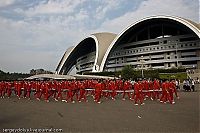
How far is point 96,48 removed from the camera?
7881cm

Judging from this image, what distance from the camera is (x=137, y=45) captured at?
242 feet

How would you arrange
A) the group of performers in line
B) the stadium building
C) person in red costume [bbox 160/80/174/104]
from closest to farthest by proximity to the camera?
1. person in red costume [bbox 160/80/174/104]
2. the group of performers in line
3. the stadium building

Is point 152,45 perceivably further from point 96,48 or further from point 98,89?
point 98,89

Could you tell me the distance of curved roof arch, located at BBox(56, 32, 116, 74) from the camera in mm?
76575

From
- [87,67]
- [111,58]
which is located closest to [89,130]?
[111,58]

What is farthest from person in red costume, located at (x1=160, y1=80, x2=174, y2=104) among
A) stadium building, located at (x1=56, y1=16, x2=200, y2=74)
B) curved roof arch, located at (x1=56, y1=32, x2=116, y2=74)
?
curved roof arch, located at (x1=56, y1=32, x2=116, y2=74)

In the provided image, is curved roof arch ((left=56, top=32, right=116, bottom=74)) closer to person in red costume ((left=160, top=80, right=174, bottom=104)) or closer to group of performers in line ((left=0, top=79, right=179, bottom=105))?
group of performers in line ((left=0, top=79, right=179, bottom=105))

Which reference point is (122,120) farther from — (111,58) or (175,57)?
(111,58)

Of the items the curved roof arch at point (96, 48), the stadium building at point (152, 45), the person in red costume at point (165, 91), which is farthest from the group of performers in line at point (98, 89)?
the curved roof arch at point (96, 48)

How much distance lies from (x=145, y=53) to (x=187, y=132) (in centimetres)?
6494

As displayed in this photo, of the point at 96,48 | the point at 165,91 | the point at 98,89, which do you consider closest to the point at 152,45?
the point at 96,48

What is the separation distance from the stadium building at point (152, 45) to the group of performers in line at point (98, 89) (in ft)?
138

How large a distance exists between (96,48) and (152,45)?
16693mm

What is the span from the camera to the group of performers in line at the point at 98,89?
1520cm
